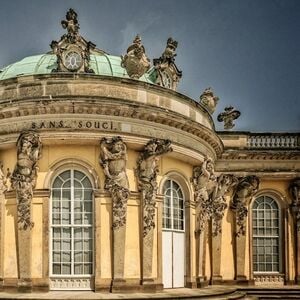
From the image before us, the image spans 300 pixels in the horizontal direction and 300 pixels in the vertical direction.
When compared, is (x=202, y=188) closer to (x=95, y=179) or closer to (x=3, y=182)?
(x=95, y=179)

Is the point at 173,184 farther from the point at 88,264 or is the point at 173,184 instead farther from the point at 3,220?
the point at 3,220

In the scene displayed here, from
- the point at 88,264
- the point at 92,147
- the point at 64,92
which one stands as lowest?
the point at 88,264

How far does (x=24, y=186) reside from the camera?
15930 mm

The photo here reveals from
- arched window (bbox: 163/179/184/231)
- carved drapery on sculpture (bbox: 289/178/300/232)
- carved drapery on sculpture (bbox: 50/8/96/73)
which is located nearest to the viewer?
carved drapery on sculpture (bbox: 50/8/96/73)

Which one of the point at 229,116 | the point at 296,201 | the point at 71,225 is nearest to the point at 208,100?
the point at 229,116

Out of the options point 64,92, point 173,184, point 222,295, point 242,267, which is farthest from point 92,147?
point 242,267

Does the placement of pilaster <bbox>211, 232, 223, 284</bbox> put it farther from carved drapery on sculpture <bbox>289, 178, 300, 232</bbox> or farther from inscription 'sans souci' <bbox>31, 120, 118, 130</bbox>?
inscription 'sans souci' <bbox>31, 120, 118, 130</bbox>

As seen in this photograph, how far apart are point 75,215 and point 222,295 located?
5.04 meters

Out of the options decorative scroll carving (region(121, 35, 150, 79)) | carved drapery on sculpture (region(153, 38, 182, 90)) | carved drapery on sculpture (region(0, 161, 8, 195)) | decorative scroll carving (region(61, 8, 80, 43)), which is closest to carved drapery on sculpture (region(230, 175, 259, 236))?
carved drapery on sculpture (region(153, 38, 182, 90))

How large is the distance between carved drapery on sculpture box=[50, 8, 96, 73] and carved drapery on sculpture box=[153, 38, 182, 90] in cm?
278

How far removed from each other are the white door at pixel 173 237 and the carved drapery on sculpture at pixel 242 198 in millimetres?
3826

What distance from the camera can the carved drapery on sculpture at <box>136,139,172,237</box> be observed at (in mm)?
16494

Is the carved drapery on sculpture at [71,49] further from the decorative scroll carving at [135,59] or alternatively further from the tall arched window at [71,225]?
the tall arched window at [71,225]

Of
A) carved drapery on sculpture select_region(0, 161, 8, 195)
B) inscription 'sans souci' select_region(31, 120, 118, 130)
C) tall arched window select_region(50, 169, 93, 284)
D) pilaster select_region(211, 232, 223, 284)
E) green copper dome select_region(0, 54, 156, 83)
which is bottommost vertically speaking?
pilaster select_region(211, 232, 223, 284)
